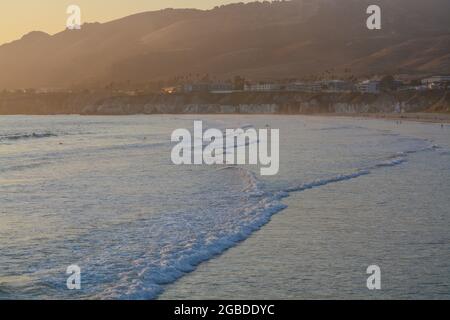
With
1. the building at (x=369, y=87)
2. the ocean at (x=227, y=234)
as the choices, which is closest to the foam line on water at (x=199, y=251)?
the ocean at (x=227, y=234)

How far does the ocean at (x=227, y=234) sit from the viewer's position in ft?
37.5

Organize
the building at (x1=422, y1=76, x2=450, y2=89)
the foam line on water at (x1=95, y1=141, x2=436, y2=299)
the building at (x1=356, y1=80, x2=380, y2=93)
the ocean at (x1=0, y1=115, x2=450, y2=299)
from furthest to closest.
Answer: the building at (x1=356, y1=80, x2=380, y2=93) → the building at (x1=422, y1=76, x2=450, y2=89) → the ocean at (x1=0, y1=115, x2=450, y2=299) → the foam line on water at (x1=95, y1=141, x2=436, y2=299)

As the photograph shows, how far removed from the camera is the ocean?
11430 mm

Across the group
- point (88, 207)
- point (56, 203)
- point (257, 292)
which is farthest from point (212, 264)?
point (56, 203)

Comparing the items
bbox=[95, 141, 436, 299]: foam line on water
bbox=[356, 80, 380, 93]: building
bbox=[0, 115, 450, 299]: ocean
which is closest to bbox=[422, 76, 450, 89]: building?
bbox=[356, 80, 380, 93]: building

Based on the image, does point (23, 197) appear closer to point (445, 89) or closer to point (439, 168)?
point (439, 168)

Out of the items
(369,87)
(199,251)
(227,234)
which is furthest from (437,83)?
(199,251)

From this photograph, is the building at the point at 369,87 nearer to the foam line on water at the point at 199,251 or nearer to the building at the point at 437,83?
the building at the point at 437,83

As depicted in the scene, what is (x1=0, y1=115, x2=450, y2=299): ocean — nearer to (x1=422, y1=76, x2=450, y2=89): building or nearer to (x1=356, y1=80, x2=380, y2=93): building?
(x1=422, y1=76, x2=450, y2=89): building

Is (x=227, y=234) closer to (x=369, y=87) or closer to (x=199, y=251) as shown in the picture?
(x=199, y=251)

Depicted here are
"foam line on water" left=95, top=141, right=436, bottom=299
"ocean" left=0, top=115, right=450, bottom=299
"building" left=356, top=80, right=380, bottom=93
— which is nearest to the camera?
"foam line on water" left=95, top=141, right=436, bottom=299

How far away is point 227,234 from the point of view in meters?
15.2

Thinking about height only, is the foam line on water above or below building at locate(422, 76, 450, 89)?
below

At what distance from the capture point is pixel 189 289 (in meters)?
11.2
